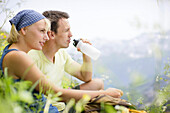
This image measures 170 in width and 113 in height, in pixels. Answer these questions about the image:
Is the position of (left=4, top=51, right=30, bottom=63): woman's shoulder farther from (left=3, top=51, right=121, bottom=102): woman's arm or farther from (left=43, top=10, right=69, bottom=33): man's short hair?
(left=43, top=10, right=69, bottom=33): man's short hair

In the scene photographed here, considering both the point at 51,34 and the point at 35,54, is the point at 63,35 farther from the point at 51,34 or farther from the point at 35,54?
the point at 35,54

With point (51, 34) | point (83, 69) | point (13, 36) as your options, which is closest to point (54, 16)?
point (51, 34)

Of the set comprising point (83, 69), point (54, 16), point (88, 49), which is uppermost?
point (54, 16)

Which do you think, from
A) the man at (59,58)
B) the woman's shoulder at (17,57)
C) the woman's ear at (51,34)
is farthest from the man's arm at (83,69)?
the woman's shoulder at (17,57)

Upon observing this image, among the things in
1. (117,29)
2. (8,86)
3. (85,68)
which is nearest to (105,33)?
(117,29)

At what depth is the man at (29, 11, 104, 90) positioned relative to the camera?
1.68m

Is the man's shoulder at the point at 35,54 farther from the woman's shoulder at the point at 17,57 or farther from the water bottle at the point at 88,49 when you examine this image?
the woman's shoulder at the point at 17,57

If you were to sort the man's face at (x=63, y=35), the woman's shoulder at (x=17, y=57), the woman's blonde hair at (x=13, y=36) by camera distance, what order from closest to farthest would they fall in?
the woman's shoulder at (x=17, y=57), the woman's blonde hair at (x=13, y=36), the man's face at (x=63, y=35)

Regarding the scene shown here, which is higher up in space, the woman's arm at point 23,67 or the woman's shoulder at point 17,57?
the woman's shoulder at point 17,57

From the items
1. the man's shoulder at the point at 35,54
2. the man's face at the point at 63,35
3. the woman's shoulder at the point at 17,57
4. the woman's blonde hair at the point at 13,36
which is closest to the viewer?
the woman's shoulder at the point at 17,57

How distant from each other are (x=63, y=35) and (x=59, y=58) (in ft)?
0.66

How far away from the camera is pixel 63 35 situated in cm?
179

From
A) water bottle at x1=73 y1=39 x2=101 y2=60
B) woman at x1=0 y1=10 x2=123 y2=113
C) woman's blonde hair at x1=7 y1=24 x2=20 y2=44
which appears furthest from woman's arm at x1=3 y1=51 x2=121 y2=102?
water bottle at x1=73 y1=39 x2=101 y2=60

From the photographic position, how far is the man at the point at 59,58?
1.68m
